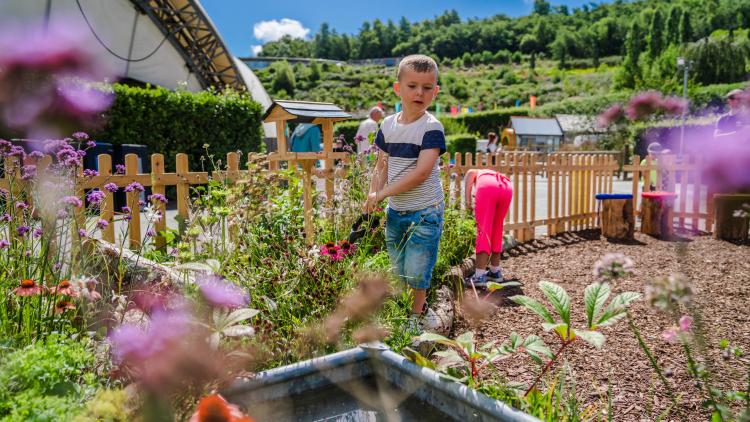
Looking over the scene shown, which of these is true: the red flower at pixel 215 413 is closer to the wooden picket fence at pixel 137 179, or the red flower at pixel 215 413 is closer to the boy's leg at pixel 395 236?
the boy's leg at pixel 395 236

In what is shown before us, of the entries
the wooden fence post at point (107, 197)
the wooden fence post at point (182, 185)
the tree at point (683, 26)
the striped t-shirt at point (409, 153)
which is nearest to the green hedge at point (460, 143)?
the tree at point (683, 26)

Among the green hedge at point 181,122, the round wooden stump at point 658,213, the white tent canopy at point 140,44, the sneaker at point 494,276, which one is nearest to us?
the sneaker at point 494,276

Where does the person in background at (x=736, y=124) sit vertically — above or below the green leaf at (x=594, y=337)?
above

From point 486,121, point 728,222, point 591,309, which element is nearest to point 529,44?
point 486,121

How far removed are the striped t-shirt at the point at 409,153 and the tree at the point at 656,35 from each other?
3.68ft

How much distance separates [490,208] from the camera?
4.36 m

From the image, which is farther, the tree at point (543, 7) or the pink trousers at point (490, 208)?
the tree at point (543, 7)

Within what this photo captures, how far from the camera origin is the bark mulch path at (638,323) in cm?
246

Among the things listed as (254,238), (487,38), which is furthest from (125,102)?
(487,38)

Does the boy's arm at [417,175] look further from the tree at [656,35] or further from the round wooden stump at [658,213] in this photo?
the round wooden stump at [658,213]

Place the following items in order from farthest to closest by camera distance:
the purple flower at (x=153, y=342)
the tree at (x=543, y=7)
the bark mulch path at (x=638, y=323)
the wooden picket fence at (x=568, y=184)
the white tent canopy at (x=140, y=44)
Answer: the tree at (x=543, y=7), the white tent canopy at (x=140, y=44), the wooden picket fence at (x=568, y=184), the bark mulch path at (x=638, y=323), the purple flower at (x=153, y=342)

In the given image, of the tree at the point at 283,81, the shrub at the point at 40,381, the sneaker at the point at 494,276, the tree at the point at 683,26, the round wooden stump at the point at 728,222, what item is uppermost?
the tree at the point at 283,81

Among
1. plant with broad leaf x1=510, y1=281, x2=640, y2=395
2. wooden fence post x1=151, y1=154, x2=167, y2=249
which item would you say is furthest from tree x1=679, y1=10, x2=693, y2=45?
wooden fence post x1=151, y1=154, x2=167, y2=249

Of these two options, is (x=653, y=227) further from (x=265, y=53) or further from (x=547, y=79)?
(x=265, y=53)
